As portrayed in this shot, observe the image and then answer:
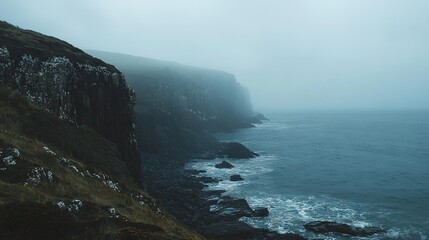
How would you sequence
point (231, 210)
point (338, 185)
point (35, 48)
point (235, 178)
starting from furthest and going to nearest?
point (235, 178), point (338, 185), point (231, 210), point (35, 48)

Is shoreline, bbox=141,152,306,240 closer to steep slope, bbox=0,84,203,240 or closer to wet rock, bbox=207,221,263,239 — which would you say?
wet rock, bbox=207,221,263,239

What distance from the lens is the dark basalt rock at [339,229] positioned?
45.2 m

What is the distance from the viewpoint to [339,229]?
4600 cm

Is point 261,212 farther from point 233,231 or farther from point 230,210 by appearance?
point 233,231

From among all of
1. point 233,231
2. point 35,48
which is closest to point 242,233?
point 233,231

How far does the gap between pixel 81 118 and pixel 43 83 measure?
5901 millimetres

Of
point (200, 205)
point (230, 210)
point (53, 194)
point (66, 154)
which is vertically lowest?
point (200, 205)

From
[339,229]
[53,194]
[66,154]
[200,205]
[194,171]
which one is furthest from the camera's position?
[194,171]

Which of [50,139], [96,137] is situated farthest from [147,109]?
[50,139]

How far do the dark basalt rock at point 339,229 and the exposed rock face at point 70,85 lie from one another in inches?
972

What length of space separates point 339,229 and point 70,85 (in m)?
37.7

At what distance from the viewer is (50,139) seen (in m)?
25.8

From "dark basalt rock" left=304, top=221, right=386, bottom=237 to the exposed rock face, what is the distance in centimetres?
2469

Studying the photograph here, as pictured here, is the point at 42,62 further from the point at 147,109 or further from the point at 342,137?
the point at 342,137
